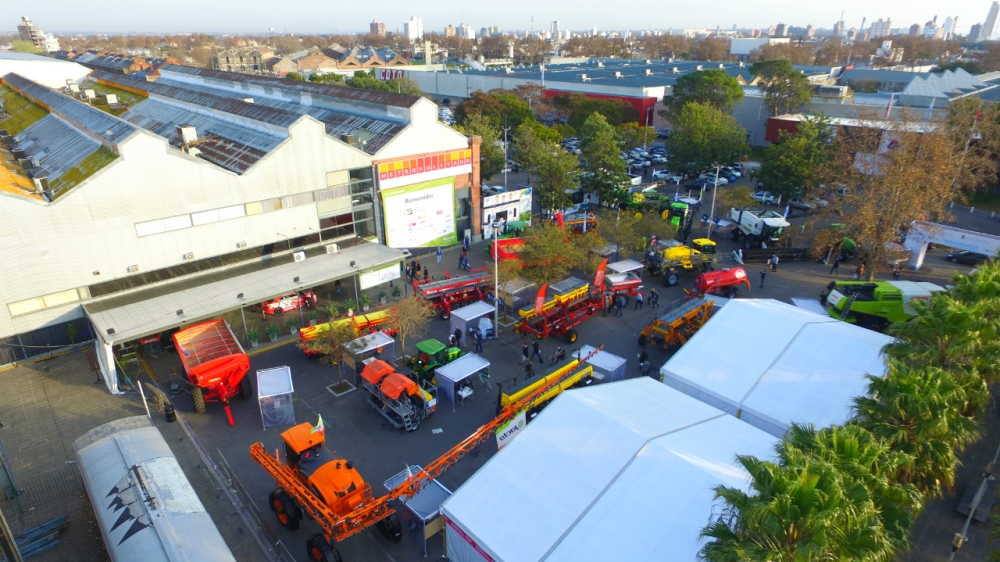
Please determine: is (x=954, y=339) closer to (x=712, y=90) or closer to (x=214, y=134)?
(x=214, y=134)

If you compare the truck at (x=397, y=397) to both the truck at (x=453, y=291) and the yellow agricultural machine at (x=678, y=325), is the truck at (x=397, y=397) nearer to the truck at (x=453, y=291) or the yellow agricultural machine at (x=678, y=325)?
the truck at (x=453, y=291)

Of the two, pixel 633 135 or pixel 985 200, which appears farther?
pixel 633 135

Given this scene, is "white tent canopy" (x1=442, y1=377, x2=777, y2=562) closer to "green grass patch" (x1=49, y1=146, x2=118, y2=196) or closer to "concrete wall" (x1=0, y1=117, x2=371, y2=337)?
"concrete wall" (x1=0, y1=117, x2=371, y2=337)

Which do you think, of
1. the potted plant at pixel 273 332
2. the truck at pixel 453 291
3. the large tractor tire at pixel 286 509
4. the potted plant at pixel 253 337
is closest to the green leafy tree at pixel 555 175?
the truck at pixel 453 291

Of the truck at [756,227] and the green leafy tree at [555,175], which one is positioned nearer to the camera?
the truck at [756,227]

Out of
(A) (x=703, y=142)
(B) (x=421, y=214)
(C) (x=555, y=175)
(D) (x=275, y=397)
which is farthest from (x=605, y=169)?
(D) (x=275, y=397)

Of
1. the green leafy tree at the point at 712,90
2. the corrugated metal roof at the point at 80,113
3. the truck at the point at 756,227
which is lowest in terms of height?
the truck at the point at 756,227
